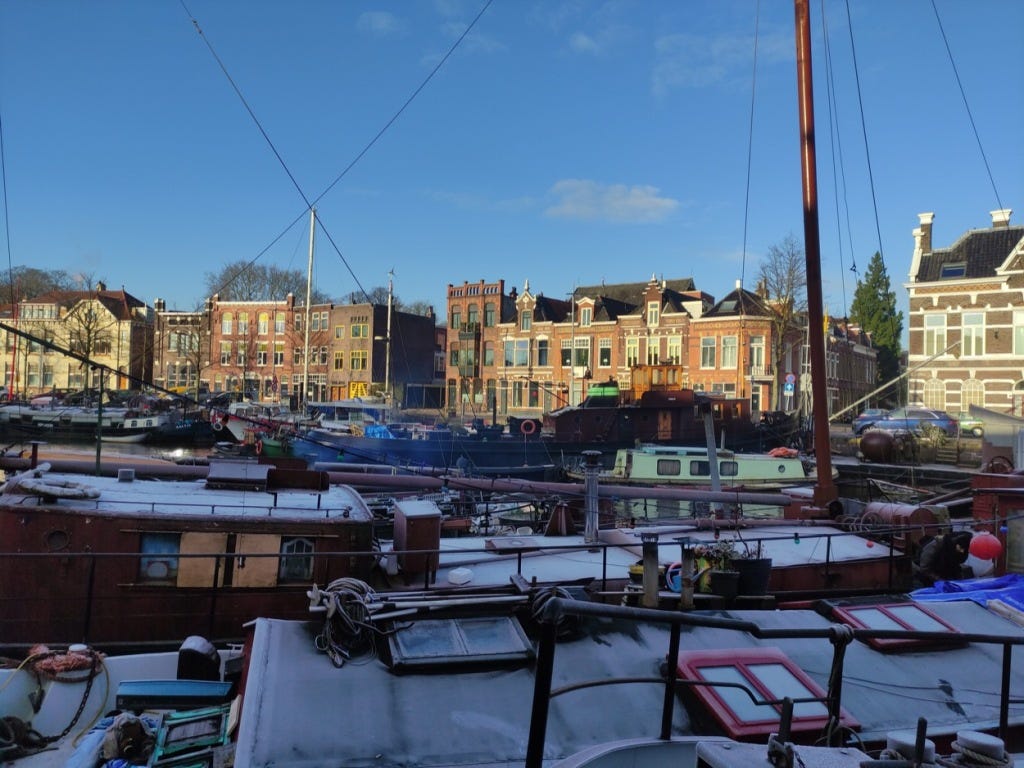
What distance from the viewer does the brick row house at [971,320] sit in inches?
1489

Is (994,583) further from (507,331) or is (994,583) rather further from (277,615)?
(507,331)

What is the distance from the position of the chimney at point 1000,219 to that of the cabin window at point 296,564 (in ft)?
150

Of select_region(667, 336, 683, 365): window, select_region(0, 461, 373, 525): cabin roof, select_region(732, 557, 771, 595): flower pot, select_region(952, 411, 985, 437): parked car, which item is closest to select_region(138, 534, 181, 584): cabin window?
select_region(0, 461, 373, 525): cabin roof

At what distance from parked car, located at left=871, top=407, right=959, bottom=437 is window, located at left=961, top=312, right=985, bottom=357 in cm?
388

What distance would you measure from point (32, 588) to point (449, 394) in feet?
181

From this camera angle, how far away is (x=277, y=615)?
9.40 meters

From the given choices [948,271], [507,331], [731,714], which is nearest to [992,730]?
[731,714]

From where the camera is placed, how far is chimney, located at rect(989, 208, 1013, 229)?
41.1 m

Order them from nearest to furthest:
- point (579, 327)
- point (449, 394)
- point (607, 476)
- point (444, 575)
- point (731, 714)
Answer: point (731, 714) → point (444, 575) → point (607, 476) → point (579, 327) → point (449, 394)

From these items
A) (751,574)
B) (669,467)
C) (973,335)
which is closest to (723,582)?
(751,574)

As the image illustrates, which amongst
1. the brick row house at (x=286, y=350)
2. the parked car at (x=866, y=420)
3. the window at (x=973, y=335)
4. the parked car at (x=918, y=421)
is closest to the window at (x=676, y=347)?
the parked car at (x=866, y=420)

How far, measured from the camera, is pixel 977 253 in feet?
132

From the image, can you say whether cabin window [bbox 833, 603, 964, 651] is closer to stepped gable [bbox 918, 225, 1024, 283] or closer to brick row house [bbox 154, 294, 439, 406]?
stepped gable [bbox 918, 225, 1024, 283]

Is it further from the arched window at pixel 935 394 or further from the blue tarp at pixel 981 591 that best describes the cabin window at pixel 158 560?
the arched window at pixel 935 394
